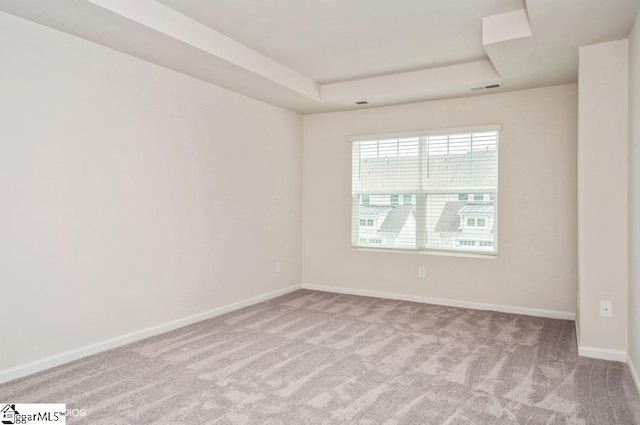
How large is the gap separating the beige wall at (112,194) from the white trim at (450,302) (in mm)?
1151

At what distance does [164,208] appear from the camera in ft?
12.7

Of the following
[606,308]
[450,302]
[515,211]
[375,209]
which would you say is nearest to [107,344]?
[375,209]

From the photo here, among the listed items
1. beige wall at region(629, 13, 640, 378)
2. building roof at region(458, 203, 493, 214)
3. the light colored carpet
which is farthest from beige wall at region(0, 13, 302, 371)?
beige wall at region(629, 13, 640, 378)

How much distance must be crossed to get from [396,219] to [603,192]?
7.80 feet

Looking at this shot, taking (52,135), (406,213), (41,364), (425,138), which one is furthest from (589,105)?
(41,364)

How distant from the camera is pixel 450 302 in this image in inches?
194

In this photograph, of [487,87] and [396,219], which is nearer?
[487,87]

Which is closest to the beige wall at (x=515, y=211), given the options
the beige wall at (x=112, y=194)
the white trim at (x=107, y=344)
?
the beige wall at (x=112, y=194)

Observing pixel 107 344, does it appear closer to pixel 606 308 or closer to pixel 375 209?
pixel 375 209

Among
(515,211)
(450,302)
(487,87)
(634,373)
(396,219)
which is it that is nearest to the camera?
(634,373)

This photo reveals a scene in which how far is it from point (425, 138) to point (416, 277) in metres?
1.66

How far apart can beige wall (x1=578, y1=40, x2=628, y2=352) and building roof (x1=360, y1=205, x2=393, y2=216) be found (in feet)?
7.71

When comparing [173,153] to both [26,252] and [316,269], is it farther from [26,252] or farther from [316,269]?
[316,269]

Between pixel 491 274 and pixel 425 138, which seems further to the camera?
pixel 425 138
